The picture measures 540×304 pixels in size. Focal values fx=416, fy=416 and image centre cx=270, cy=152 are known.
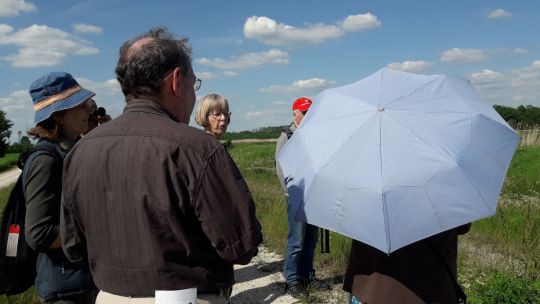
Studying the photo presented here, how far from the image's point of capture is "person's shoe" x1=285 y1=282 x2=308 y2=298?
4.48m

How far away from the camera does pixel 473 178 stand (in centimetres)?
189

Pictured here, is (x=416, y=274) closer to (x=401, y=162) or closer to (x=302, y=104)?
(x=401, y=162)

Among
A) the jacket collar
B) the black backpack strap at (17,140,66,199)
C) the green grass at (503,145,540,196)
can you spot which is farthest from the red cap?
the green grass at (503,145,540,196)

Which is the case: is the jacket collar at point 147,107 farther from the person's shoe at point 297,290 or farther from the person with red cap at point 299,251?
the person's shoe at point 297,290

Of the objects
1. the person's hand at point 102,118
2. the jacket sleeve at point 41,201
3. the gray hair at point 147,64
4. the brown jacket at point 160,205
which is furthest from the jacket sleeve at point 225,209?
the person's hand at point 102,118

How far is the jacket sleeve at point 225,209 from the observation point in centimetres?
150

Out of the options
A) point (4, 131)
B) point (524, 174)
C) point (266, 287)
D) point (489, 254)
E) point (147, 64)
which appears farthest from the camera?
point (4, 131)

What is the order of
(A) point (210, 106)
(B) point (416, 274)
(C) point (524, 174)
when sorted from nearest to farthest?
(B) point (416, 274) < (A) point (210, 106) < (C) point (524, 174)

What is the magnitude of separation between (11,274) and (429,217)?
232 centimetres

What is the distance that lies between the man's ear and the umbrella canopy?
812 millimetres

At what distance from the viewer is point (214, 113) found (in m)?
3.76

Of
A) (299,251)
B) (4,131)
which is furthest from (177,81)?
(4,131)

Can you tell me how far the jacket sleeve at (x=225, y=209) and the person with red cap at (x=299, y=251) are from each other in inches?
114

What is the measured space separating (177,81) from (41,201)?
1.08 m
